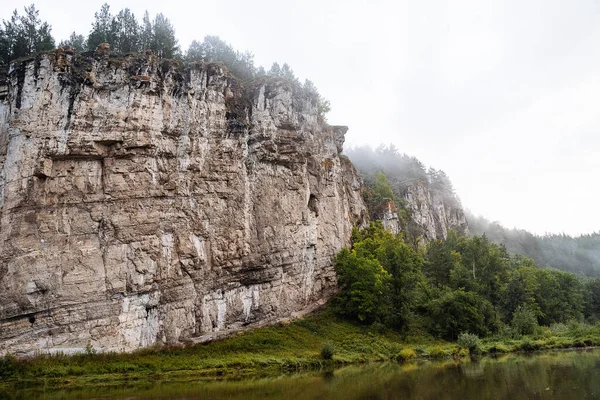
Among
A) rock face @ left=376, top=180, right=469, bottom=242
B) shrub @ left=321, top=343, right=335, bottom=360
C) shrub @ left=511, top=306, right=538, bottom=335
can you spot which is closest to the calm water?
shrub @ left=321, top=343, right=335, bottom=360

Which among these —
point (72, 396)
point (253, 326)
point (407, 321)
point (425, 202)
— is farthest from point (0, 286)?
point (425, 202)

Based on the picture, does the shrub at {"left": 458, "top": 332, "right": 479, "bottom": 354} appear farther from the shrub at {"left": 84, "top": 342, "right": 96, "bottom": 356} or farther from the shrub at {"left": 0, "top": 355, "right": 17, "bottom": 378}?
the shrub at {"left": 0, "top": 355, "right": 17, "bottom": 378}

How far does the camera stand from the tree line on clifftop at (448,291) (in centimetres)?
4331

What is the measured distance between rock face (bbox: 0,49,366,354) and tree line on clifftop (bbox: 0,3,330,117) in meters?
5.54

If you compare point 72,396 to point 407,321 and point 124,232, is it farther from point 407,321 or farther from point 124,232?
point 407,321

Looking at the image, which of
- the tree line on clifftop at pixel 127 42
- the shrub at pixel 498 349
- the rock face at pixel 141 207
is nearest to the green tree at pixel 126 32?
the tree line on clifftop at pixel 127 42

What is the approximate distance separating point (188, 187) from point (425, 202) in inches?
2493

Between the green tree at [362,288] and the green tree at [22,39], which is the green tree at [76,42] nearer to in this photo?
the green tree at [22,39]

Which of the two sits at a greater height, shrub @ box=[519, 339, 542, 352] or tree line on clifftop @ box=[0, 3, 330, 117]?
tree line on clifftop @ box=[0, 3, 330, 117]

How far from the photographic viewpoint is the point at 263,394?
18.7m

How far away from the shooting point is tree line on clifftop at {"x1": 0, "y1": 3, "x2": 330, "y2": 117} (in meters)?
39.4

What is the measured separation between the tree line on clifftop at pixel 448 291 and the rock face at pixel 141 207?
18.3ft

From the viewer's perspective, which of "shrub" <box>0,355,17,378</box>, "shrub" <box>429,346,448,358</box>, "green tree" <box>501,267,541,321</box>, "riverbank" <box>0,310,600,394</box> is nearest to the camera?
"shrub" <box>0,355,17,378</box>

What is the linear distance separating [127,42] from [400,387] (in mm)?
41849
